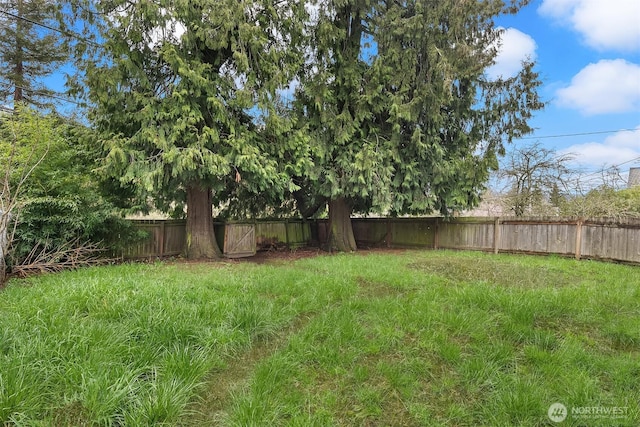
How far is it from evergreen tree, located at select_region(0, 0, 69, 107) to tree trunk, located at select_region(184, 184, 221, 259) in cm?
799

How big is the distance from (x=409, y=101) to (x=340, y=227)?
449 cm

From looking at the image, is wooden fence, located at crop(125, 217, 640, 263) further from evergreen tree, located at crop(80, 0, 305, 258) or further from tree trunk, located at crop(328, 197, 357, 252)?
evergreen tree, located at crop(80, 0, 305, 258)

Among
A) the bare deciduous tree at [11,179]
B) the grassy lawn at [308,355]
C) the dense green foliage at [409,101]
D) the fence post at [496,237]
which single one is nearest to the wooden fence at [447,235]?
the fence post at [496,237]

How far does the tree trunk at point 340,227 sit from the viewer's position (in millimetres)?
10898

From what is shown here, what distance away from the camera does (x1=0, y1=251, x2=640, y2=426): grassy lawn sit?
7.28 feet

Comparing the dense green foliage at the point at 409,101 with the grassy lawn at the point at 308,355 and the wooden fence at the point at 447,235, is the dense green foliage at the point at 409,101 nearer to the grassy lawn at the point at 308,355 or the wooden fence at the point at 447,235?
the wooden fence at the point at 447,235

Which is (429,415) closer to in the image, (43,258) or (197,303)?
(197,303)

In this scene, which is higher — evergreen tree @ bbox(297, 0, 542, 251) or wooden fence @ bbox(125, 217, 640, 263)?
evergreen tree @ bbox(297, 0, 542, 251)

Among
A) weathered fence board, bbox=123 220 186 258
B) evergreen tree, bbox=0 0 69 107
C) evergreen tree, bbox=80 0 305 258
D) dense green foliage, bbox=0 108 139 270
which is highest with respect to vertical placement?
evergreen tree, bbox=0 0 69 107

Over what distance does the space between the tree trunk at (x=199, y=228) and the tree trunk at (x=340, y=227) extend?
3.92 m

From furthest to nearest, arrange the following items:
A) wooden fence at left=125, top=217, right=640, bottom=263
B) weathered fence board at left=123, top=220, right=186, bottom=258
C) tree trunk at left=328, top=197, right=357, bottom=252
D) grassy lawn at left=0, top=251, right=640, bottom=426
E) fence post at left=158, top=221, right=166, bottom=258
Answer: tree trunk at left=328, top=197, right=357, bottom=252 → fence post at left=158, top=221, right=166, bottom=258 → wooden fence at left=125, top=217, right=640, bottom=263 → weathered fence board at left=123, top=220, right=186, bottom=258 → grassy lawn at left=0, top=251, right=640, bottom=426

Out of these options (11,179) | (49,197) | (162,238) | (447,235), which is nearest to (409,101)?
(447,235)

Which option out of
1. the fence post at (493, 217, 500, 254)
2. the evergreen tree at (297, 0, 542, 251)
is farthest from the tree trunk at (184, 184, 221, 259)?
the fence post at (493, 217, 500, 254)

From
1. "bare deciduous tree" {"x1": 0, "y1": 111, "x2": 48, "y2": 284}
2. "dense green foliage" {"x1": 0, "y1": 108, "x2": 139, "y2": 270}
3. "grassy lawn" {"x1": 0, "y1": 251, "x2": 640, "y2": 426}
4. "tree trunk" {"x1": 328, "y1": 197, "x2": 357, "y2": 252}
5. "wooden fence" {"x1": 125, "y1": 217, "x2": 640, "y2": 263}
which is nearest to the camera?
"grassy lawn" {"x1": 0, "y1": 251, "x2": 640, "y2": 426}
